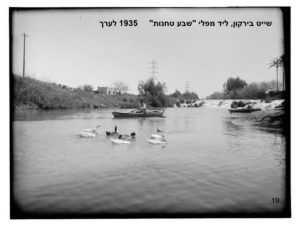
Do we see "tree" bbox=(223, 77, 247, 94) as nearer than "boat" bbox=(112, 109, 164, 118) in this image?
Yes

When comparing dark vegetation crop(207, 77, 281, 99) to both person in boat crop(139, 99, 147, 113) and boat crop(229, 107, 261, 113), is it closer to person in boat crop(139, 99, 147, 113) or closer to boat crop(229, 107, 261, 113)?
boat crop(229, 107, 261, 113)

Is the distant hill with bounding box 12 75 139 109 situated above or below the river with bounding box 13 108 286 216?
above

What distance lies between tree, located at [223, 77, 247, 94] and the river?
68.8 inches

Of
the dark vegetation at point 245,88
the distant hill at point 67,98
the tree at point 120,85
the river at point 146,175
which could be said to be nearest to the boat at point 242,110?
the river at point 146,175

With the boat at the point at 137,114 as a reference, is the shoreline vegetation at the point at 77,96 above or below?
above

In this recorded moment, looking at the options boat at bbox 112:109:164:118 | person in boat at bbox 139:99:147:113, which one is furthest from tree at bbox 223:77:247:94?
boat at bbox 112:109:164:118

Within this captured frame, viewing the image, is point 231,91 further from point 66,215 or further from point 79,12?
point 66,215

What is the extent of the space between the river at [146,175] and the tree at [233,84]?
5.73 ft

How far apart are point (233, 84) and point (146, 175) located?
3.87 metres

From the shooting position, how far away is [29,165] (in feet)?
21.3

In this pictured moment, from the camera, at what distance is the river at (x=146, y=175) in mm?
5430

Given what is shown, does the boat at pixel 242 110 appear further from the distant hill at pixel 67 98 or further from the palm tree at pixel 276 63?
the distant hill at pixel 67 98

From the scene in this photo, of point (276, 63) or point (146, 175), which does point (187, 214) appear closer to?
point (146, 175)

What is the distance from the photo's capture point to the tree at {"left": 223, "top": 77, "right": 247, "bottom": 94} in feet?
26.0
